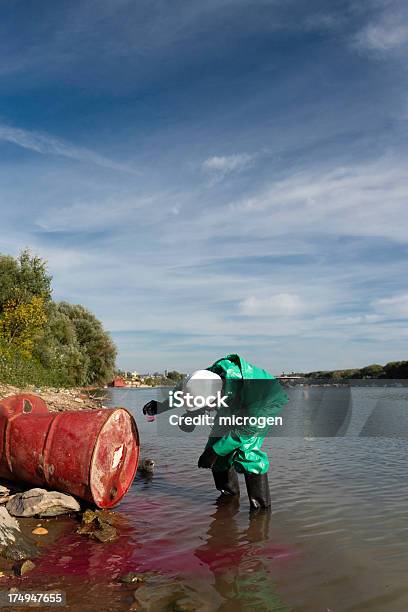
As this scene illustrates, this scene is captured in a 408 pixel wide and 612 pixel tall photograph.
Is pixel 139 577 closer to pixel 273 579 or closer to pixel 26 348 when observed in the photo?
pixel 273 579

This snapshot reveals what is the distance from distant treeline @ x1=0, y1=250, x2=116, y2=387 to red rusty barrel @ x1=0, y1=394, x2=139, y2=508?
15434 mm

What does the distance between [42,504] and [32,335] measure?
1047 inches

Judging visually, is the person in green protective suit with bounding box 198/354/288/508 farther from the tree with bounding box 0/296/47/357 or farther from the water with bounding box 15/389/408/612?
the tree with bounding box 0/296/47/357

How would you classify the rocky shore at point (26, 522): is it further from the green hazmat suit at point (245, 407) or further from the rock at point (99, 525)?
the green hazmat suit at point (245, 407)

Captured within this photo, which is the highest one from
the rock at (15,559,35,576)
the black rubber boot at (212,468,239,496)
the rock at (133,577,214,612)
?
the black rubber boot at (212,468,239,496)

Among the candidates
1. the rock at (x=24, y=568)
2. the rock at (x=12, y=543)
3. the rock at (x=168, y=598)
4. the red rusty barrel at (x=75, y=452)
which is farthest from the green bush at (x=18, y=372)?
the rock at (x=168, y=598)

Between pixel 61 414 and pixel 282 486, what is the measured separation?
10.5 ft

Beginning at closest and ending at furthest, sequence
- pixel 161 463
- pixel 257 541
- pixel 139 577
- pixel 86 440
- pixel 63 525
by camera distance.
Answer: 1. pixel 139 577
2. pixel 257 541
3. pixel 63 525
4. pixel 86 440
5. pixel 161 463

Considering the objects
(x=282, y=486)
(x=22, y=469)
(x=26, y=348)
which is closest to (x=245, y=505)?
(x=282, y=486)

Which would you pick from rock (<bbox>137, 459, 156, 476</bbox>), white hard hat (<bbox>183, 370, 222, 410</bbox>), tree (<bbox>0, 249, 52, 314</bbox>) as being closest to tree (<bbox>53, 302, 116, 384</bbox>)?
tree (<bbox>0, 249, 52, 314</bbox>)

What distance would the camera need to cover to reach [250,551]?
431cm

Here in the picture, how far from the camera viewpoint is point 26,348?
29.2 meters

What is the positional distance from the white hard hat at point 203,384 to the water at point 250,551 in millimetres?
1372

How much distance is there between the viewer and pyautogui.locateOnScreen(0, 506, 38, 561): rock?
13.0ft
